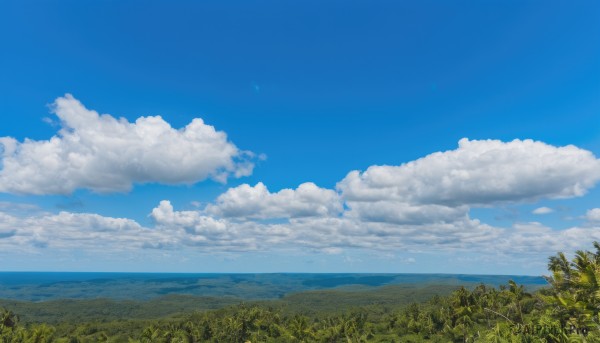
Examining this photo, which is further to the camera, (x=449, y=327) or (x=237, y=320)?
(x=237, y=320)

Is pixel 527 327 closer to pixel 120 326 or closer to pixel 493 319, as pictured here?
pixel 493 319

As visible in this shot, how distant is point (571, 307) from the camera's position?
51.0 metres

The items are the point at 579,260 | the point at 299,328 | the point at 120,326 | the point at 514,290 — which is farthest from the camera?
the point at 120,326

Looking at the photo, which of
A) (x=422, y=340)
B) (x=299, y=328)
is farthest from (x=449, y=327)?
(x=299, y=328)

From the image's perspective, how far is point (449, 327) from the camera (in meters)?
102

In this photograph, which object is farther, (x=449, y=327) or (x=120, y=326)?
(x=120, y=326)

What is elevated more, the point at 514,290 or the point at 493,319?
the point at 514,290

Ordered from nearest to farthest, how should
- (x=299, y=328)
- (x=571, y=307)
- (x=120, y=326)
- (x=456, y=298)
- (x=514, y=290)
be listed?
(x=571, y=307), (x=514, y=290), (x=456, y=298), (x=299, y=328), (x=120, y=326)

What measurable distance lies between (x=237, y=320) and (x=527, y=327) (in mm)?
91374

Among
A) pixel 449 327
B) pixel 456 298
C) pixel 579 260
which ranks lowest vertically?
pixel 449 327

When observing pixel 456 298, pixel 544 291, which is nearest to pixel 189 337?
pixel 456 298

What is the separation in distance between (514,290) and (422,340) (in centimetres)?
2859

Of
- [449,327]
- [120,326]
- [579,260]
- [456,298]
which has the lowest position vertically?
[120,326]

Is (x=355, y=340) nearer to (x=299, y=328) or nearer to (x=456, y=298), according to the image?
(x=299, y=328)
